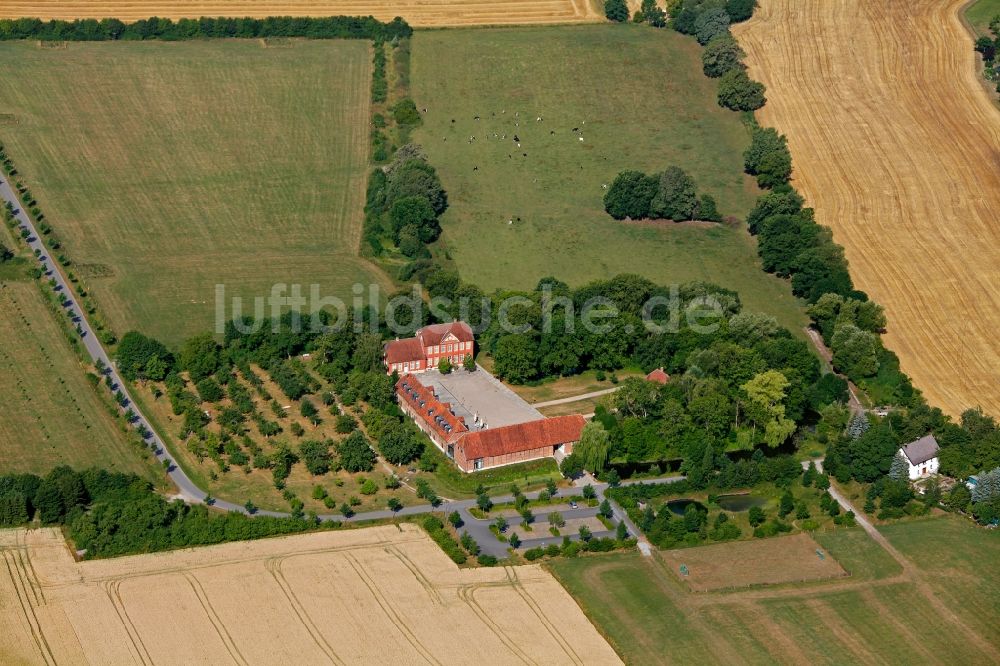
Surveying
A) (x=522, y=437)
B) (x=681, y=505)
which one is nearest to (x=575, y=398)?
(x=522, y=437)

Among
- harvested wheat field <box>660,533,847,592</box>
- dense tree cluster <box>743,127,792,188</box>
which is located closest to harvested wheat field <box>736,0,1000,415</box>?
dense tree cluster <box>743,127,792,188</box>

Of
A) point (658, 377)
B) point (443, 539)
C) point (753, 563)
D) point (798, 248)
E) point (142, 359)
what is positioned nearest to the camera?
point (753, 563)

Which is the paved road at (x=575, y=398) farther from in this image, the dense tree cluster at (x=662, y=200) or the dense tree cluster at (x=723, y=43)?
the dense tree cluster at (x=723, y=43)

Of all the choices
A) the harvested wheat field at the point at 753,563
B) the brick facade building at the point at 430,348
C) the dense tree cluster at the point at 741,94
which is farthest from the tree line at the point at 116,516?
the dense tree cluster at the point at 741,94

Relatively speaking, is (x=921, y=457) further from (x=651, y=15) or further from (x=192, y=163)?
(x=651, y=15)

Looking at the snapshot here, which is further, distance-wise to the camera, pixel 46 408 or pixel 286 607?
pixel 46 408

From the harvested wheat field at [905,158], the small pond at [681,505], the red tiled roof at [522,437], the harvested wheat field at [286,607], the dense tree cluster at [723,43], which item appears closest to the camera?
the harvested wheat field at [286,607]
